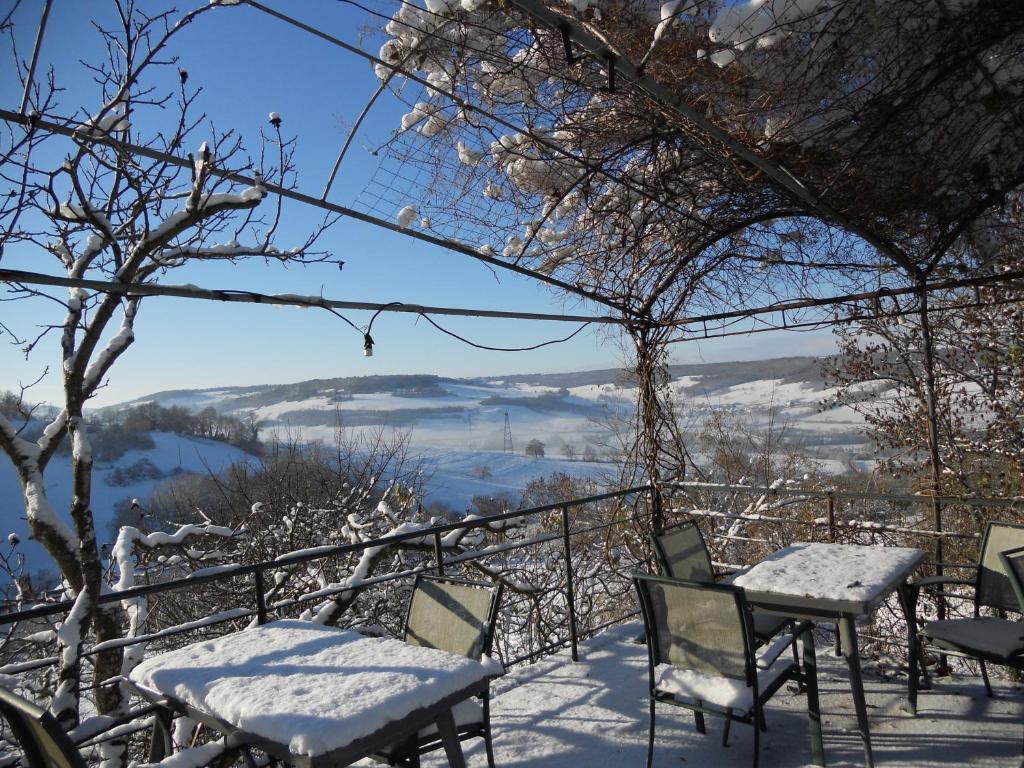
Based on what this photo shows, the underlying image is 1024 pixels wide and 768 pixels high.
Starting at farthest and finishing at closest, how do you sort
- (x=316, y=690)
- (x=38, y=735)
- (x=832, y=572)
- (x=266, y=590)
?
(x=266, y=590), (x=832, y=572), (x=316, y=690), (x=38, y=735)

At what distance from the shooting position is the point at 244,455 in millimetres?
11016

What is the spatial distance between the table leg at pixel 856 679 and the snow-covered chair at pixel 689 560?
39 cm

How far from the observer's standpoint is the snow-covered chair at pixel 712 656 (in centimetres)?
195

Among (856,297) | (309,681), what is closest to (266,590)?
(309,681)

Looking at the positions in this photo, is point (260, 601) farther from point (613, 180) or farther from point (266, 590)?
point (266, 590)

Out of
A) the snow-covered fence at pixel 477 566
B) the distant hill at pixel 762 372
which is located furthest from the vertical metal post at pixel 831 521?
the distant hill at pixel 762 372

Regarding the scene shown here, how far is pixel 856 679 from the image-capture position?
7.21 ft

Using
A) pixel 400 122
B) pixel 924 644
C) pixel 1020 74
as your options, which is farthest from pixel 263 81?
pixel 924 644

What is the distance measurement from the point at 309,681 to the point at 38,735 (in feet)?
1.96

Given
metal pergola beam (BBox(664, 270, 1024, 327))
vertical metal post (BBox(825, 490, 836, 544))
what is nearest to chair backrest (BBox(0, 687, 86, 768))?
vertical metal post (BBox(825, 490, 836, 544))

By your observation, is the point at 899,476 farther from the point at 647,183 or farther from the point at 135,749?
the point at 135,749

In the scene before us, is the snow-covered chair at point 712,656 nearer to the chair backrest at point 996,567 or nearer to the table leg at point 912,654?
the table leg at point 912,654

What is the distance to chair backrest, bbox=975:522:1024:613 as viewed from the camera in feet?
8.23

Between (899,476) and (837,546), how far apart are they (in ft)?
20.6
